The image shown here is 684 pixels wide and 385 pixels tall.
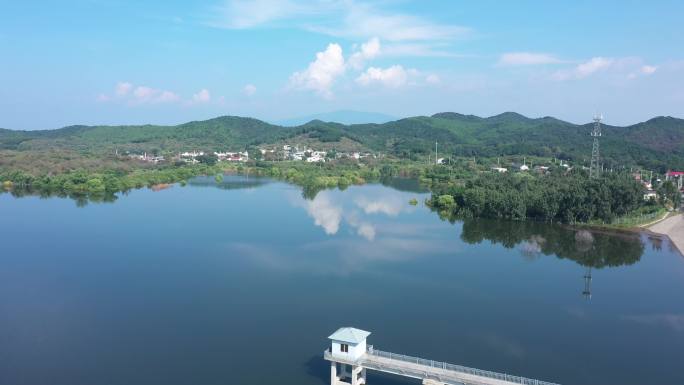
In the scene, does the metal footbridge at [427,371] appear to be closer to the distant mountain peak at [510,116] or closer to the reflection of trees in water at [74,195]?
the reflection of trees in water at [74,195]

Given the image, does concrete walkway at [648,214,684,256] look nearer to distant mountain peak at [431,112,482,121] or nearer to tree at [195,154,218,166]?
tree at [195,154,218,166]

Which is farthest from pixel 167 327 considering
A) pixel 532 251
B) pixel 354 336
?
pixel 532 251

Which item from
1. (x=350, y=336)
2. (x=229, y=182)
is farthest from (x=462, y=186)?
(x=350, y=336)

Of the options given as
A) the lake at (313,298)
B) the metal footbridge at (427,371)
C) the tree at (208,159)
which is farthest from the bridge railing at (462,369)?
the tree at (208,159)

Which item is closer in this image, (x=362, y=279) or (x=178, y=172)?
(x=362, y=279)

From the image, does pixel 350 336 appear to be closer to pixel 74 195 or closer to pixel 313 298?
pixel 313 298

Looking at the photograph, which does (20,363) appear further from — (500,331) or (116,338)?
(500,331)
